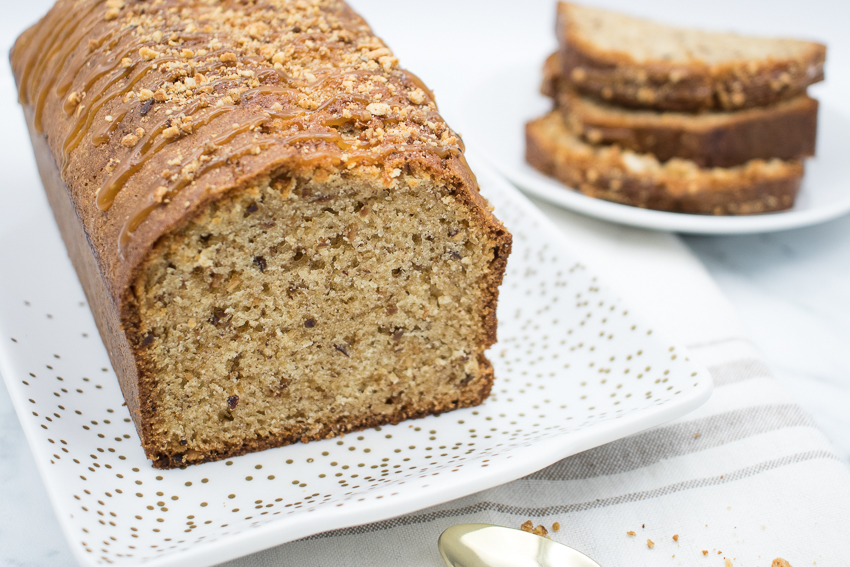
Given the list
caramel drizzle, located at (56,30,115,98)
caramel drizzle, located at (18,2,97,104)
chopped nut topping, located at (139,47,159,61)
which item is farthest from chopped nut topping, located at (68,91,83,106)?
caramel drizzle, located at (18,2,97,104)

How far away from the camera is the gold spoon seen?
179cm

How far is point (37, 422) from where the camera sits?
1953mm

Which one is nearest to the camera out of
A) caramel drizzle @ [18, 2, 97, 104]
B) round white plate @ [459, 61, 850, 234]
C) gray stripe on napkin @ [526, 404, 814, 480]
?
gray stripe on napkin @ [526, 404, 814, 480]

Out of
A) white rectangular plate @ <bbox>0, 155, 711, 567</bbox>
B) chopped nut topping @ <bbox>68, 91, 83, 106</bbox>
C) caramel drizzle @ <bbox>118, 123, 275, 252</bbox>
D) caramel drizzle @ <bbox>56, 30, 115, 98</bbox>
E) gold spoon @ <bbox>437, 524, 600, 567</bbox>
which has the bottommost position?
gold spoon @ <bbox>437, 524, 600, 567</bbox>

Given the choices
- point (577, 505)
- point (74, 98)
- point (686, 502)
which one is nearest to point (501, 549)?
point (577, 505)

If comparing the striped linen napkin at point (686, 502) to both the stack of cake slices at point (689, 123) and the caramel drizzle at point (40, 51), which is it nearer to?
the stack of cake slices at point (689, 123)

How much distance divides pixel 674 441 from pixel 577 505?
1.33 feet

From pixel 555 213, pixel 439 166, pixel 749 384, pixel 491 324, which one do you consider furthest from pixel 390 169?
pixel 555 213

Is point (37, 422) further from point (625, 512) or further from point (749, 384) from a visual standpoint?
point (749, 384)

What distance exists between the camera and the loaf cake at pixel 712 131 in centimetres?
337

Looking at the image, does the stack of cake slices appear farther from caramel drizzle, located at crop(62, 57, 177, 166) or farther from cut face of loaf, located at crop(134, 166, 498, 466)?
caramel drizzle, located at crop(62, 57, 177, 166)

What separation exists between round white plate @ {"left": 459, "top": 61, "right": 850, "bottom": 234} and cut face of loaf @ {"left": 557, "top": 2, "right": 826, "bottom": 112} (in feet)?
1.56

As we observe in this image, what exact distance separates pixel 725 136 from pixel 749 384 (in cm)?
137

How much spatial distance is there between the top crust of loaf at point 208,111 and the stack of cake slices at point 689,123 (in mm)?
1351
